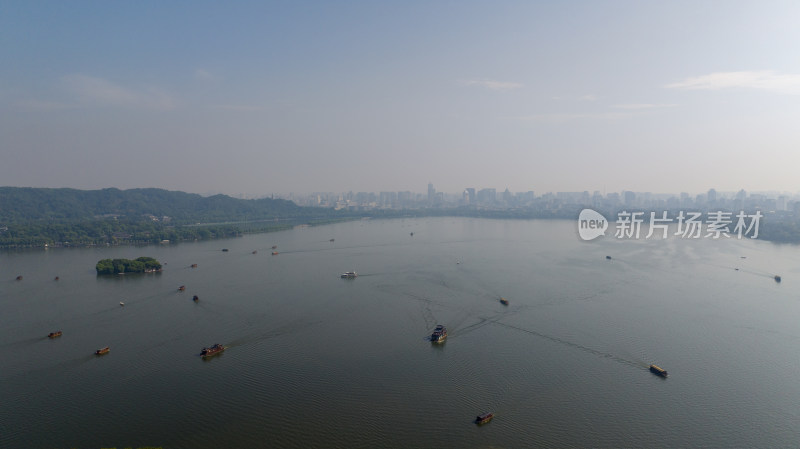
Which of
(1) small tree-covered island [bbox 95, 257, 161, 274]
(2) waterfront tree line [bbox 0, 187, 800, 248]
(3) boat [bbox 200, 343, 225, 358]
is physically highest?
(2) waterfront tree line [bbox 0, 187, 800, 248]

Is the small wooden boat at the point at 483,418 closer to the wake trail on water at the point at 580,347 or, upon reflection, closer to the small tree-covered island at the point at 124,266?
the wake trail on water at the point at 580,347

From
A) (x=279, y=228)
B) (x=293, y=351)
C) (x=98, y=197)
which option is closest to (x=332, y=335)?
(x=293, y=351)

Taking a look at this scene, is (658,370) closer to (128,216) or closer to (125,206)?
(128,216)

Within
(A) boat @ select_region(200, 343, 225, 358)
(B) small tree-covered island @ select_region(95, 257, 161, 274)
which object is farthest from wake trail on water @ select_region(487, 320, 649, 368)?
(B) small tree-covered island @ select_region(95, 257, 161, 274)

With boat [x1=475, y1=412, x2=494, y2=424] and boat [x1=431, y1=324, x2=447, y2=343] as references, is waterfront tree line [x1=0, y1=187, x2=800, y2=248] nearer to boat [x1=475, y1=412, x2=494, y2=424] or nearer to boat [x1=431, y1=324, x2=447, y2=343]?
boat [x1=431, y1=324, x2=447, y2=343]

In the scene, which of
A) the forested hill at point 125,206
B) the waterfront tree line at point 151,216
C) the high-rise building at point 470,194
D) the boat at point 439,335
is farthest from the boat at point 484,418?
the high-rise building at point 470,194

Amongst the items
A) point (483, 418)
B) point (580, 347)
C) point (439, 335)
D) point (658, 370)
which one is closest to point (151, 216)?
point (439, 335)
